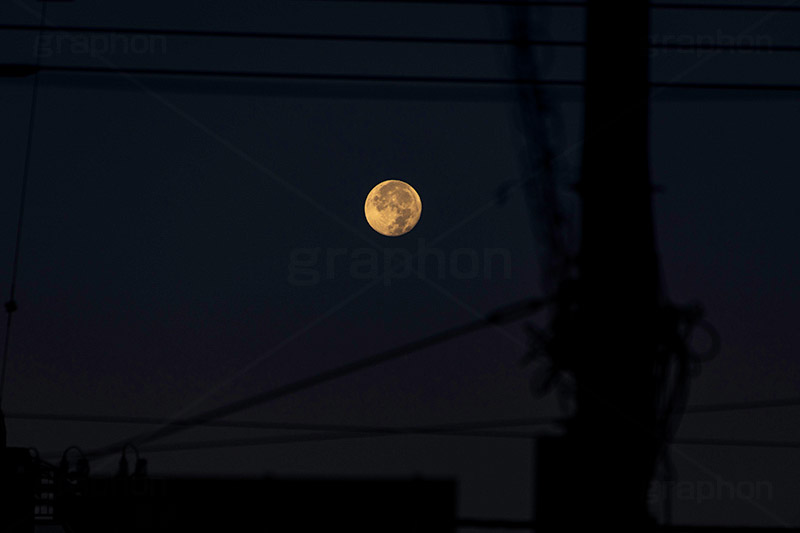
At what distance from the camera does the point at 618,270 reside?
6527 millimetres

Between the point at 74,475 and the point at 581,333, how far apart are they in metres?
7.26

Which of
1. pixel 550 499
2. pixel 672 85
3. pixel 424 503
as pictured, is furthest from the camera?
pixel 672 85

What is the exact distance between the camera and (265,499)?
6.64 m

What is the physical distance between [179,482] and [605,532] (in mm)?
4003

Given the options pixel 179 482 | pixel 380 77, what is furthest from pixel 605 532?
pixel 380 77

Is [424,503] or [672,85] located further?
[672,85]

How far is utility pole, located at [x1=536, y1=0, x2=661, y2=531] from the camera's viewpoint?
20.7 feet

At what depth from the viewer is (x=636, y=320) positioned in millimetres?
6516

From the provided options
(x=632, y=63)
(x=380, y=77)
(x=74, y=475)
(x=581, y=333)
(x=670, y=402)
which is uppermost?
(x=380, y=77)

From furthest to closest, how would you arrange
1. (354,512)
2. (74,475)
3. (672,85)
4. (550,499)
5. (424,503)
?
(74,475) → (672,85) → (354,512) → (424,503) → (550,499)

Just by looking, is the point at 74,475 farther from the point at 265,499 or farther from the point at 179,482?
the point at 265,499

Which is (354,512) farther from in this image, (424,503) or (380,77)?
(380,77)

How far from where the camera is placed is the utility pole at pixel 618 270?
249 inches

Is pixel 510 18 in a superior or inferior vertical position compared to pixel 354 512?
superior
